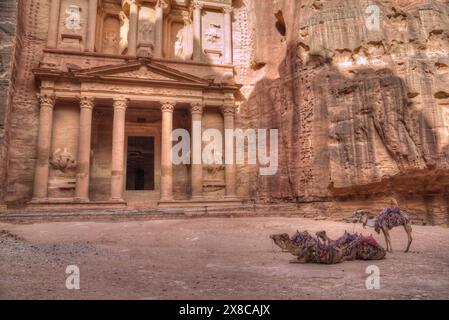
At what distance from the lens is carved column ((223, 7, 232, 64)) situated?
23594mm

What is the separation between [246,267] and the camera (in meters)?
6.19

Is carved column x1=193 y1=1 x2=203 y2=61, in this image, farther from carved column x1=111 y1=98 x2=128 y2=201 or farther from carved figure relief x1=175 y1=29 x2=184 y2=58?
carved column x1=111 y1=98 x2=128 y2=201

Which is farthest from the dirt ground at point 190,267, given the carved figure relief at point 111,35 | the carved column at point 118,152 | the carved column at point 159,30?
the carved figure relief at point 111,35

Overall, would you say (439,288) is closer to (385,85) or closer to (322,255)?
(322,255)

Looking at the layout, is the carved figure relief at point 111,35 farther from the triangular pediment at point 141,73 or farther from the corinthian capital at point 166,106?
the corinthian capital at point 166,106

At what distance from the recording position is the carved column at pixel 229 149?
20.8 meters

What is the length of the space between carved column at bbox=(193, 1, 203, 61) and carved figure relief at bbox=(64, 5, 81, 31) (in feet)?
25.0

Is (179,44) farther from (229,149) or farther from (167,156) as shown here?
(167,156)

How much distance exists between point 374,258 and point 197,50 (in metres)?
19.8

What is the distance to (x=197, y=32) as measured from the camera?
76.8 feet

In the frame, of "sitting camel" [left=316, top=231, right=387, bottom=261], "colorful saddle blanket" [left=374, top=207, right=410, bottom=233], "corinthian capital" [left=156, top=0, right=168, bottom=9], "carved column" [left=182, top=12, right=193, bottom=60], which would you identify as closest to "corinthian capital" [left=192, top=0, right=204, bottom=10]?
"carved column" [left=182, top=12, right=193, bottom=60]

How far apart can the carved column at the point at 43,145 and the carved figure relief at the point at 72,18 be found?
5.70m

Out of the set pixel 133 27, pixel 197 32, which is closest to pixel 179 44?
pixel 197 32

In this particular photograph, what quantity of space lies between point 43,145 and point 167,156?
678 cm
